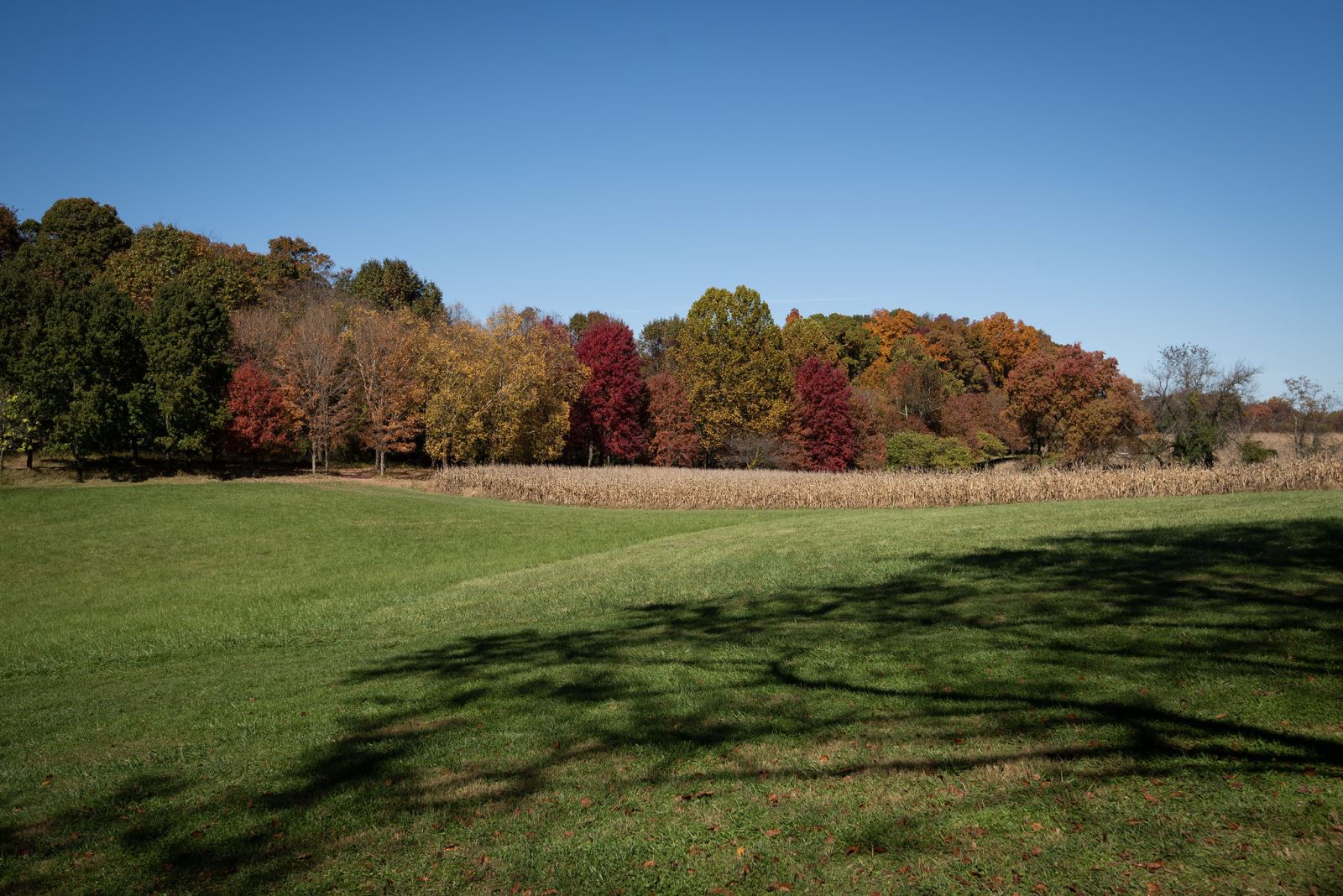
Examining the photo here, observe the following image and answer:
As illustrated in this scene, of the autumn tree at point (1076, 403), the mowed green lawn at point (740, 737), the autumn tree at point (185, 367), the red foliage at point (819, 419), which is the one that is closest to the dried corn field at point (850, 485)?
the autumn tree at point (185, 367)

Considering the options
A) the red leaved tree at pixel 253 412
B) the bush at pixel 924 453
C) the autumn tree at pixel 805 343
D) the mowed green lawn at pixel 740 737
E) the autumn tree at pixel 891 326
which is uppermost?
the autumn tree at pixel 891 326

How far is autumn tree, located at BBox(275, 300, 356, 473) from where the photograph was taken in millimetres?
43594

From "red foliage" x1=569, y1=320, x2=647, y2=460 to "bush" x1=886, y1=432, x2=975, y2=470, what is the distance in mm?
19167

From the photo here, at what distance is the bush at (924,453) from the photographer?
5562cm

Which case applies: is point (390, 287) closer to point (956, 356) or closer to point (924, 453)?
point (924, 453)

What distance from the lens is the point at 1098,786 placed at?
169 inches

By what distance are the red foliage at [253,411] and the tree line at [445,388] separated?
→ 0.10 meters

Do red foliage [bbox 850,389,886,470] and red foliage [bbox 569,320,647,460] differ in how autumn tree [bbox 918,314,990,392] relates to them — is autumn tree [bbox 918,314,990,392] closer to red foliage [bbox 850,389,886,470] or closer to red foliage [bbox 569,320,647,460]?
red foliage [bbox 850,389,886,470]

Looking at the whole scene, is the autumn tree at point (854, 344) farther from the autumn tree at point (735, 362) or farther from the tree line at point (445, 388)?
the autumn tree at point (735, 362)

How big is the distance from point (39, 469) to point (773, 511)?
113 ft

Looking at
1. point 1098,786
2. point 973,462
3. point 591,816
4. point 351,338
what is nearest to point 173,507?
point 351,338

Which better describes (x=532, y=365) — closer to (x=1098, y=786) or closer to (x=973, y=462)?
(x=973, y=462)

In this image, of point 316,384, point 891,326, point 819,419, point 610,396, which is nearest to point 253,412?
point 316,384

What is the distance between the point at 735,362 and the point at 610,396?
386 inches
